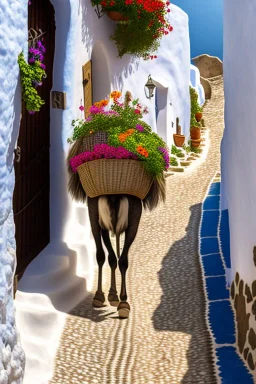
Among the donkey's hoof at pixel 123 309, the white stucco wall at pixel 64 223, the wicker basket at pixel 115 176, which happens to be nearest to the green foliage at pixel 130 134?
the wicker basket at pixel 115 176

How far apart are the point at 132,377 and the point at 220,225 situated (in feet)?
15.4

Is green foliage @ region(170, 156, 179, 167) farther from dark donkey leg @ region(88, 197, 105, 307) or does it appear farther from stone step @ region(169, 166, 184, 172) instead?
dark donkey leg @ region(88, 197, 105, 307)

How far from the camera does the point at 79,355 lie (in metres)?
6.77

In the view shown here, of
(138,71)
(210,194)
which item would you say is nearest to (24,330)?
(210,194)

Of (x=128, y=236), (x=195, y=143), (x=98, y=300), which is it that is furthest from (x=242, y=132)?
(x=195, y=143)

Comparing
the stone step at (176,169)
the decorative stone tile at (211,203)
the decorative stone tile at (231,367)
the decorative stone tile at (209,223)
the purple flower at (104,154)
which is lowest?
the decorative stone tile at (231,367)

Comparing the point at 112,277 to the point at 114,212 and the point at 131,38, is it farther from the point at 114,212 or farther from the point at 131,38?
the point at 131,38

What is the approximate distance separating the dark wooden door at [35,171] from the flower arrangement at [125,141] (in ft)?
1.88

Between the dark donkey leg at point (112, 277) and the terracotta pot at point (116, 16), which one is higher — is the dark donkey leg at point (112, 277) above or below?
below

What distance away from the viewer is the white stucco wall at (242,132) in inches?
250

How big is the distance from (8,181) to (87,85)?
208 inches

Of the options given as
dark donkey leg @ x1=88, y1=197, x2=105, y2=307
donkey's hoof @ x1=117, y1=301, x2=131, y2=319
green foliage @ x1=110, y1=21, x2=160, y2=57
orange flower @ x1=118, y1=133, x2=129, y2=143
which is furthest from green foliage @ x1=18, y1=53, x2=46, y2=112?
green foliage @ x1=110, y1=21, x2=160, y2=57

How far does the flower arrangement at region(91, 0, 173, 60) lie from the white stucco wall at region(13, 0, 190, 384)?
186 mm

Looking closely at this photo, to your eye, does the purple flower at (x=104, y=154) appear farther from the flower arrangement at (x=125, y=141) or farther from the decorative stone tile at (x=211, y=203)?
the decorative stone tile at (x=211, y=203)
